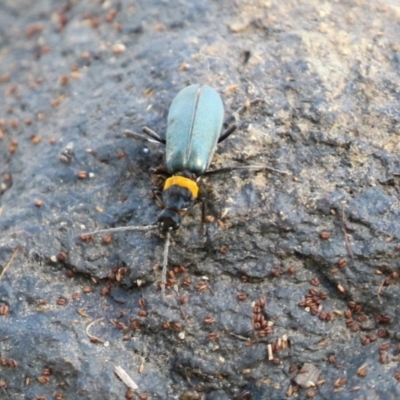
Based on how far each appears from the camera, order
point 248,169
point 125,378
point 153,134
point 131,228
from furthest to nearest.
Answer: point 153,134 → point 248,169 → point 131,228 → point 125,378

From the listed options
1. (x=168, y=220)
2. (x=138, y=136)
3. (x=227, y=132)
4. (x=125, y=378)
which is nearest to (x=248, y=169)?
(x=227, y=132)

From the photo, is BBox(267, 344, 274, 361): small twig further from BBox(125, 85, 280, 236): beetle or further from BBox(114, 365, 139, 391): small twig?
BBox(125, 85, 280, 236): beetle

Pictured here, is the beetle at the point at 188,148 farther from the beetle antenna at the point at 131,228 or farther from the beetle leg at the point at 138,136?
the beetle leg at the point at 138,136

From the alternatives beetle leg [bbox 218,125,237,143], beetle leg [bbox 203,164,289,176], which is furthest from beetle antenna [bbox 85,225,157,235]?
beetle leg [bbox 218,125,237,143]

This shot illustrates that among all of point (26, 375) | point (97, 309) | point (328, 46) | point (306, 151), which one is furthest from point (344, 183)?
point (26, 375)

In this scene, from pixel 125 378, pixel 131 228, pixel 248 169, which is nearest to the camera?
pixel 125 378

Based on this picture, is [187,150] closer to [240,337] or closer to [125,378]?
[240,337]
